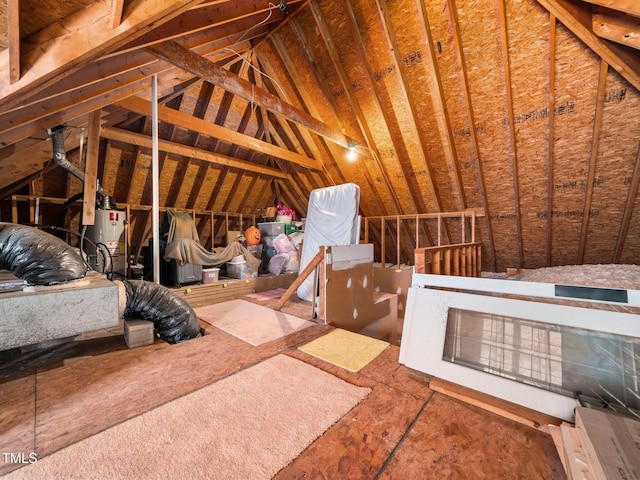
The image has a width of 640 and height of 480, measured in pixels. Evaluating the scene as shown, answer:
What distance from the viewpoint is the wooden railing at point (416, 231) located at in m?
4.71

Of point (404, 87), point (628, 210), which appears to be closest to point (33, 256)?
point (404, 87)

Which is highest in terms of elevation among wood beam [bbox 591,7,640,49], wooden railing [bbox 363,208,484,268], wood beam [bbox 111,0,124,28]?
wood beam [bbox 591,7,640,49]

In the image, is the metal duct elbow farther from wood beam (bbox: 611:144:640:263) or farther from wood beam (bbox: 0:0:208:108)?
wood beam (bbox: 611:144:640:263)

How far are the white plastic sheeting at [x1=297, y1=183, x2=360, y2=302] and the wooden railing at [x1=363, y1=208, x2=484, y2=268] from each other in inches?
79.3

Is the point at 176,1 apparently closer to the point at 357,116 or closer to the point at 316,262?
the point at 316,262

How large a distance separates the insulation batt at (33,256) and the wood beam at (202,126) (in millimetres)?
2145

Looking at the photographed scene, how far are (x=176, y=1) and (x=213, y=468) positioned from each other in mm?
2144

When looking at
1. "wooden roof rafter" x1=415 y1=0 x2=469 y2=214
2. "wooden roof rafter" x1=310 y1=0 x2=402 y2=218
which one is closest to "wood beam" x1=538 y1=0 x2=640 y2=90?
"wooden roof rafter" x1=415 y1=0 x2=469 y2=214

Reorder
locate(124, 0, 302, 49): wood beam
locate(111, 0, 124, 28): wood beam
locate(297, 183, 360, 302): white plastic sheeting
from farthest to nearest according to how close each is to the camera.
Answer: locate(297, 183, 360, 302): white plastic sheeting, locate(124, 0, 302, 49): wood beam, locate(111, 0, 124, 28): wood beam

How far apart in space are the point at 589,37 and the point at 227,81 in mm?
3650

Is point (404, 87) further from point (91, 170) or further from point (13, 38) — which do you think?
point (91, 170)

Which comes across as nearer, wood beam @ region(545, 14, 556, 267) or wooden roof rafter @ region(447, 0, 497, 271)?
wood beam @ region(545, 14, 556, 267)

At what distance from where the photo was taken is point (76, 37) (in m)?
1.30

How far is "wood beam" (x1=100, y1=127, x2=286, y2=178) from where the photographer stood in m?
3.85
